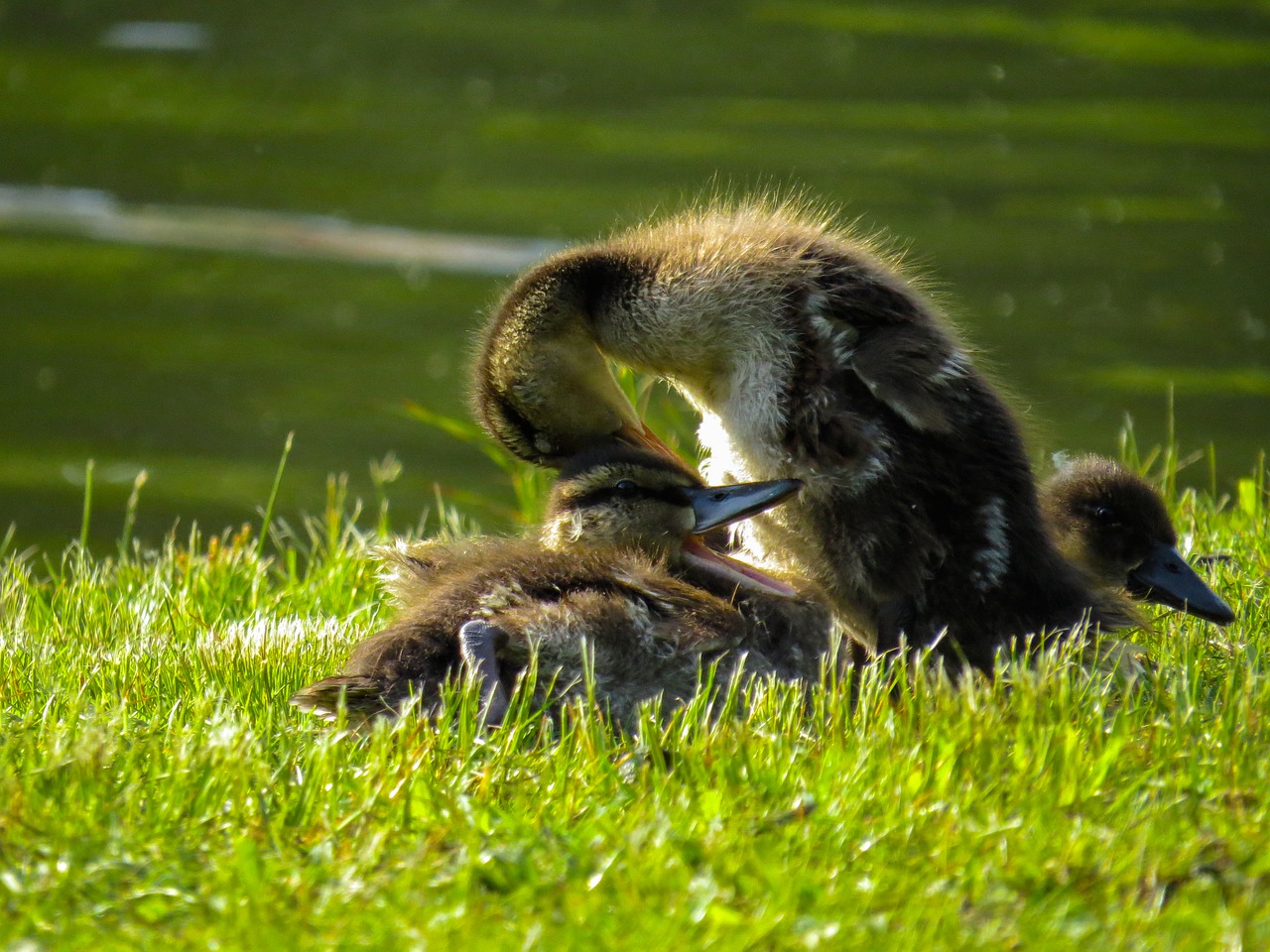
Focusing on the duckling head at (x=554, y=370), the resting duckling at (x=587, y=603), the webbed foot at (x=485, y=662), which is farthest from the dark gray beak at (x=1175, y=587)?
the webbed foot at (x=485, y=662)

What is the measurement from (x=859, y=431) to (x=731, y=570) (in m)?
0.53

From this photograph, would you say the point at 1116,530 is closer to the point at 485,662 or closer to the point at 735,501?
the point at 735,501

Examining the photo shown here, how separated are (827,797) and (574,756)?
2.09ft

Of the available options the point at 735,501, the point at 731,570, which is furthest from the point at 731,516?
the point at 731,570

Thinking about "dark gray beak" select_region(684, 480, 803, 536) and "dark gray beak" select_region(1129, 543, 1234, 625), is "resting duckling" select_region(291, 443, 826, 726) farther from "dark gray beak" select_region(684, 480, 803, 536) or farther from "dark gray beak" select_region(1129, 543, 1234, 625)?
"dark gray beak" select_region(1129, 543, 1234, 625)

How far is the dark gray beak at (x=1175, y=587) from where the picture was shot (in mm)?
4945

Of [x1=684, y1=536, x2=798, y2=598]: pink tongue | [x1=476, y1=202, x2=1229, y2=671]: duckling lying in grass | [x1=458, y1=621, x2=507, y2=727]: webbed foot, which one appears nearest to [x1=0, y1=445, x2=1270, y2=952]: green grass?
[x1=458, y1=621, x2=507, y2=727]: webbed foot

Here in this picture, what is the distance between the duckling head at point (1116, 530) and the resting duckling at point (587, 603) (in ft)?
3.44

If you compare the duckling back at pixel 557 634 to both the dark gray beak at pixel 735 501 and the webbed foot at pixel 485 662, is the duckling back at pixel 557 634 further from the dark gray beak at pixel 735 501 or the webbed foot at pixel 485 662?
the dark gray beak at pixel 735 501

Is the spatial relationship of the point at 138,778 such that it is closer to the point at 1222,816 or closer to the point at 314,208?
the point at 1222,816

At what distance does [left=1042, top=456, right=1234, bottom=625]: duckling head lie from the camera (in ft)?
17.1

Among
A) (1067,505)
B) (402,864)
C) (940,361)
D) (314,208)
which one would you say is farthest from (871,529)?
(314,208)

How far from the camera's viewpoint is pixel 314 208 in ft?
59.0

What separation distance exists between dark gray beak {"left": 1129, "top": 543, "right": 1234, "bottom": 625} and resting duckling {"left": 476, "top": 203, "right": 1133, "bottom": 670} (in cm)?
27
